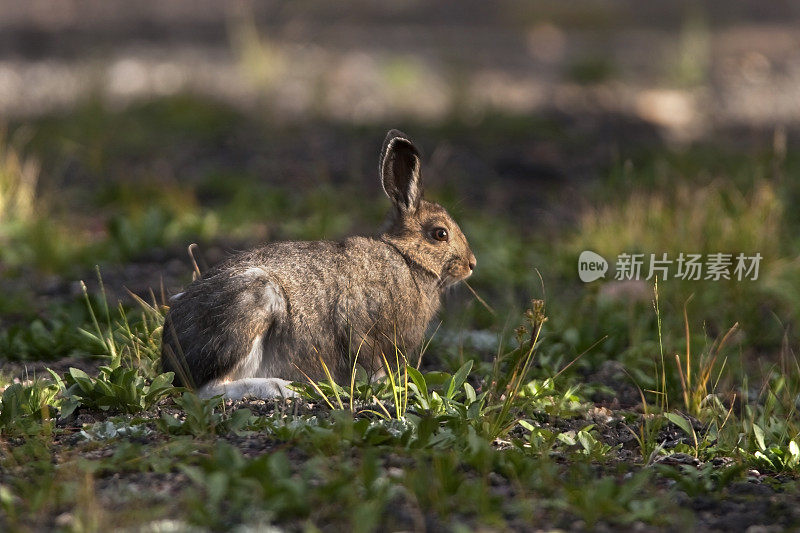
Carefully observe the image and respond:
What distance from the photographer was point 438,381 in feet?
16.3

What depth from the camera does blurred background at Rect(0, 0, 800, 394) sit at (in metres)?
6.89

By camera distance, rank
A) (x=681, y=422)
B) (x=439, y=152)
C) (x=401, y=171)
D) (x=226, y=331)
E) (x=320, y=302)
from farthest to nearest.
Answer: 1. (x=439, y=152)
2. (x=401, y=171)
3. (x=320, y=302)
4. (x=226, y=331)
5. (x=681, y=422)

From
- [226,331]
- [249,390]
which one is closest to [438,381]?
[249,390]

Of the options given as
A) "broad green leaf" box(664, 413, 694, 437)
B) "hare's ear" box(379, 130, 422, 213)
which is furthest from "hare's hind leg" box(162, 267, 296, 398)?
"broad green leaf" box(664, 413, 694, 437)

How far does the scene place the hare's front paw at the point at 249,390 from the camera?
499cm

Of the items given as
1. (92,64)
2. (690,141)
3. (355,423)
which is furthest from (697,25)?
(355,423)

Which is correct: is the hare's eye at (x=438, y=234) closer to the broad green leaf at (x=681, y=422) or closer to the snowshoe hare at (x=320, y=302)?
the snowshoe hare at (x=320, y=302)

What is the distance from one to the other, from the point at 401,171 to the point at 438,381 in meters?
1.37

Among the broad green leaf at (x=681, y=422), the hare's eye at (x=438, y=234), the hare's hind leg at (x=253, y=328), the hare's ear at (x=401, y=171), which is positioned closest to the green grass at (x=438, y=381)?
the broad green leaf at (x=681, y=422)

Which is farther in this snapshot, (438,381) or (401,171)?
(401,171)

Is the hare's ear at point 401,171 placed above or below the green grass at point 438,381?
above

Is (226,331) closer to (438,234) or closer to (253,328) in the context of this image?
(253,328)

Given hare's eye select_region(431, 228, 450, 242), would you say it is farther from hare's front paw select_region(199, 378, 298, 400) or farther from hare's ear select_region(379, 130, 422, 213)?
hare's front paw select_region(199, 378, 298, 400)

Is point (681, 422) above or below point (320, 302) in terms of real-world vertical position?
below
